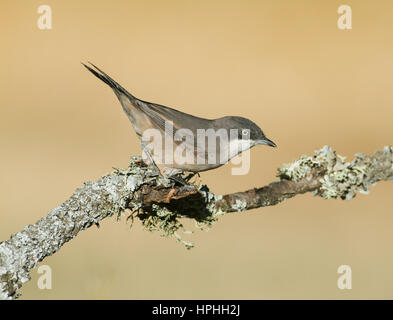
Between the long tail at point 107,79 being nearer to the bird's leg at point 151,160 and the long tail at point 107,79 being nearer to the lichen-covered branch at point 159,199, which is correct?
the bird's leg at point 151,160

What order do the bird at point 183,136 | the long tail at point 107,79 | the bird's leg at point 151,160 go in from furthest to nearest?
the bird at point 183,136
the long tail at point 107,79
the bird's leg at point 151,160

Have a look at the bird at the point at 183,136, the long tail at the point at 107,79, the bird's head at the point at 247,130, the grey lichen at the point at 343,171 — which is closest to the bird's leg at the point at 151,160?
the bird at the point at 183,136

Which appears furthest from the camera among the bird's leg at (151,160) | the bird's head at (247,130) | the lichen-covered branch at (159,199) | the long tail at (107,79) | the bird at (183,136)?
the bird's head at (247,130)

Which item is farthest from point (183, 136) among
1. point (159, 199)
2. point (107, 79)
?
point (159, 199)

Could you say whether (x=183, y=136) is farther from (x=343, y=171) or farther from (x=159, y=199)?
(x=343, y=171)

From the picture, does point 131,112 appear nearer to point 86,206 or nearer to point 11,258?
point 86,206

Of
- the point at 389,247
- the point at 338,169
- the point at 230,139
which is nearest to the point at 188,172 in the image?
the point at 230,139

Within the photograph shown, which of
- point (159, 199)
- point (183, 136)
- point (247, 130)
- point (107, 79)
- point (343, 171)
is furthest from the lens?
point (247, 130)
